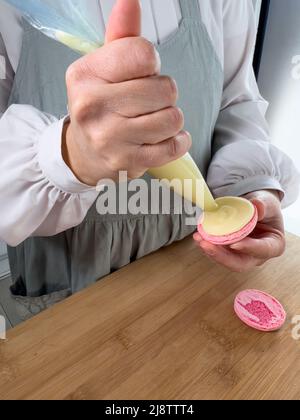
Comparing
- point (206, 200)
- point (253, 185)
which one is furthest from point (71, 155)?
point (253, 185)

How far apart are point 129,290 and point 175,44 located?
326 millimetres

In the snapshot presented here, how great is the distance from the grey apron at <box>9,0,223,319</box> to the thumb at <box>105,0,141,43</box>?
184mm

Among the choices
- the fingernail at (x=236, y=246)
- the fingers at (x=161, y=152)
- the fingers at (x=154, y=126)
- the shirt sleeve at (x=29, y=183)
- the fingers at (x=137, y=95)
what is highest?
the fingers at (x=137, y=95)

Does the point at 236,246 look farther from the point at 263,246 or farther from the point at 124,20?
the point at 124,20

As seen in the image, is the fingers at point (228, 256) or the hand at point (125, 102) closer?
the hand at point (125, 102)

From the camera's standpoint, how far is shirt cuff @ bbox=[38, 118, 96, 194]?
0.93 ft

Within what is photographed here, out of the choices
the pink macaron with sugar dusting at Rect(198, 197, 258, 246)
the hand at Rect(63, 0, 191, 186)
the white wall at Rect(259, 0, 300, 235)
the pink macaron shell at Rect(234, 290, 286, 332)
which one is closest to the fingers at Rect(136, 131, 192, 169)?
the hand at Rect(63, 0, 191, 186)

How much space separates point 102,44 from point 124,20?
0.15 feet

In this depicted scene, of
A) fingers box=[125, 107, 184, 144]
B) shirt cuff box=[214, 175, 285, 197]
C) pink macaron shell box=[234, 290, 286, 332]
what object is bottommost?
pink macaron shell box=[234, 290, 286, 332]

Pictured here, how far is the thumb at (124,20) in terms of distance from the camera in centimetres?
20

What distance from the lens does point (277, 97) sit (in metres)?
0.80

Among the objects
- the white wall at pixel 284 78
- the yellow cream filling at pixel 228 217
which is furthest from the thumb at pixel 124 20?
the white wall at pixel 284 78

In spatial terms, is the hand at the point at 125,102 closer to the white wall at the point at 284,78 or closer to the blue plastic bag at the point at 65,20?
the blue plastic bag at the point at 65,20

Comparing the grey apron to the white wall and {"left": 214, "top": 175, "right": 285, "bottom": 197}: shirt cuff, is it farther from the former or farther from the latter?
the white wall
